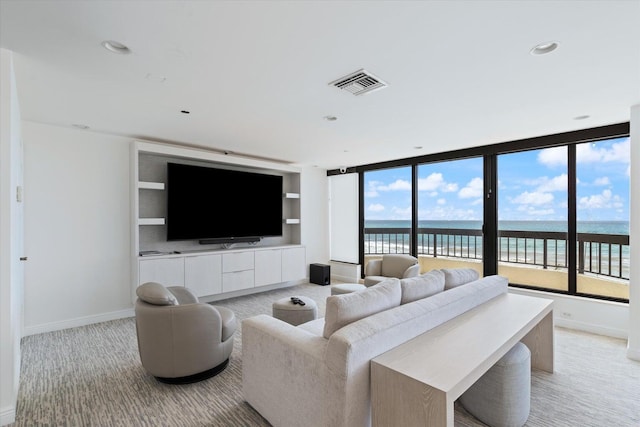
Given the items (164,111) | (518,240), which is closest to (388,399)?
(164,111)

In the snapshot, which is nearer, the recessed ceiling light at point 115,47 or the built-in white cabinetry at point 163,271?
the recessed ceiling light at point 115,47

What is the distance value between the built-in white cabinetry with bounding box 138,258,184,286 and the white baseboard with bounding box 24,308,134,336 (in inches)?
25.5

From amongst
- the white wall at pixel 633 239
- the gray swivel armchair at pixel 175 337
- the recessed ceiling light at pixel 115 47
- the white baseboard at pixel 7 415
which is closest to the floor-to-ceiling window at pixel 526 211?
the white wall at pixel 633 239

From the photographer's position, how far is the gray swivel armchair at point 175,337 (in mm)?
2400

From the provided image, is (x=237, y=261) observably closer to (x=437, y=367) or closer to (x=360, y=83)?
(x=360, y=83)

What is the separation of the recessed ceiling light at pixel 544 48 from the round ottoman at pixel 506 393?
6.70ft

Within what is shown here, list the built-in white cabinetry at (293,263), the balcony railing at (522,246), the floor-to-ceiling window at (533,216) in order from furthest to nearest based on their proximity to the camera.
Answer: the built-in white cabinetry at (293,263) < the floor-to-ceiling window at (533,216) < the balcony railing at (522,246)

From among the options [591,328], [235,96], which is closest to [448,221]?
[591,328]

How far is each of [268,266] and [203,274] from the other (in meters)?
1.21

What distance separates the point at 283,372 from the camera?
1.84 meters

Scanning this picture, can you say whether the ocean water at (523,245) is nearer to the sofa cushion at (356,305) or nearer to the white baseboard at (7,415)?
the sofa cushion at (356,305)

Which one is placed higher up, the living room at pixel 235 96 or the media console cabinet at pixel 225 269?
the living room at pixel 235 96

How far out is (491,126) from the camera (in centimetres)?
372

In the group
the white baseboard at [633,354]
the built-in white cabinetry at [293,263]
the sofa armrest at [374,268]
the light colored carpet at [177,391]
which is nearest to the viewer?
the light colored carpet at [177,391]
